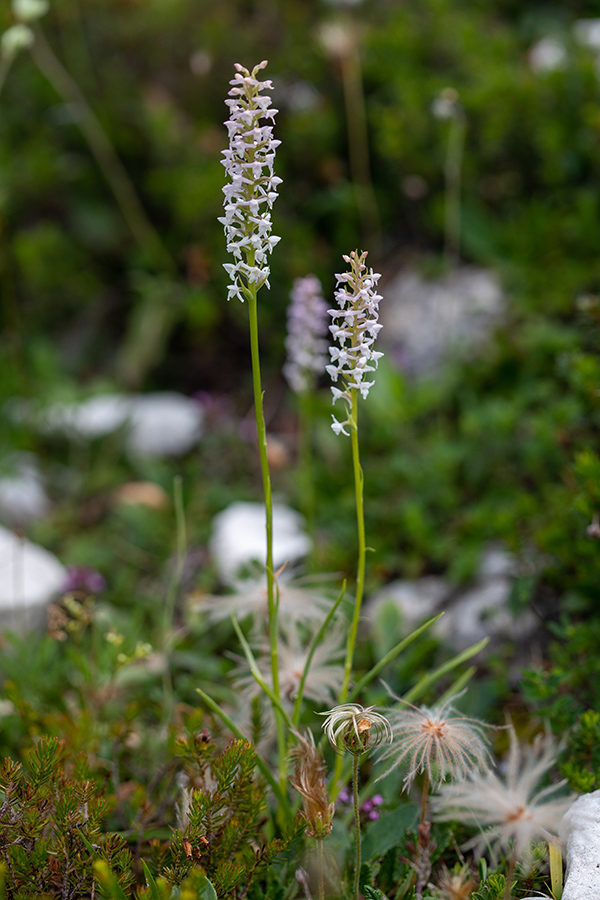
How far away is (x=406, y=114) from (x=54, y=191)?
234 cm

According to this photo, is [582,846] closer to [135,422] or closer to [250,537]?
[250,537]

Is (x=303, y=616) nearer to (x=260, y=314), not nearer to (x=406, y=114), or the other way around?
(x=260, y=314)

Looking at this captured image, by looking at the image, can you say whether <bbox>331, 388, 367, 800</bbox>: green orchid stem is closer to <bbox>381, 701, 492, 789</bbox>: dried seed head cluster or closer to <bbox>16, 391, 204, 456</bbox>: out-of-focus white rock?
<bbox>381, 701, 492, 789</bbox>: dried seed head cluster

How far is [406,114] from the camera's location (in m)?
3.96

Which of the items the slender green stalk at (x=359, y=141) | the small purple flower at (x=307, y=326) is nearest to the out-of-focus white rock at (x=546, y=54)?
the slender green stalk at (x=359, y=141)

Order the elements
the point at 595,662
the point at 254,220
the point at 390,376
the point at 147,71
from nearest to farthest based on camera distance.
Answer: the point at 254,220 → the point at 595,662 → the point at 390,376 → the point at 147,71

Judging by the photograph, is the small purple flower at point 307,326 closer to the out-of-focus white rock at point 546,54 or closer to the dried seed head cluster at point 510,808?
the dried seed head cluster at point 510,808

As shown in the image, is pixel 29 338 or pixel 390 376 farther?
pixel 29 338

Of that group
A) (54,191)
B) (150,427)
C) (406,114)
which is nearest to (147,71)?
(54,191)

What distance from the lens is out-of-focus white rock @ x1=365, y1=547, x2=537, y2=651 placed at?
7.61 ft

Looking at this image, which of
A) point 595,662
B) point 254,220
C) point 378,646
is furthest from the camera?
point 378,646

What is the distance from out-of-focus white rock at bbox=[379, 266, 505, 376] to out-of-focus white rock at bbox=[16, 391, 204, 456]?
3.95ft

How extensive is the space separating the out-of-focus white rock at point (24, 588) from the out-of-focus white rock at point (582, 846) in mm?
2096

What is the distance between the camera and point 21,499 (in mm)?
3619
